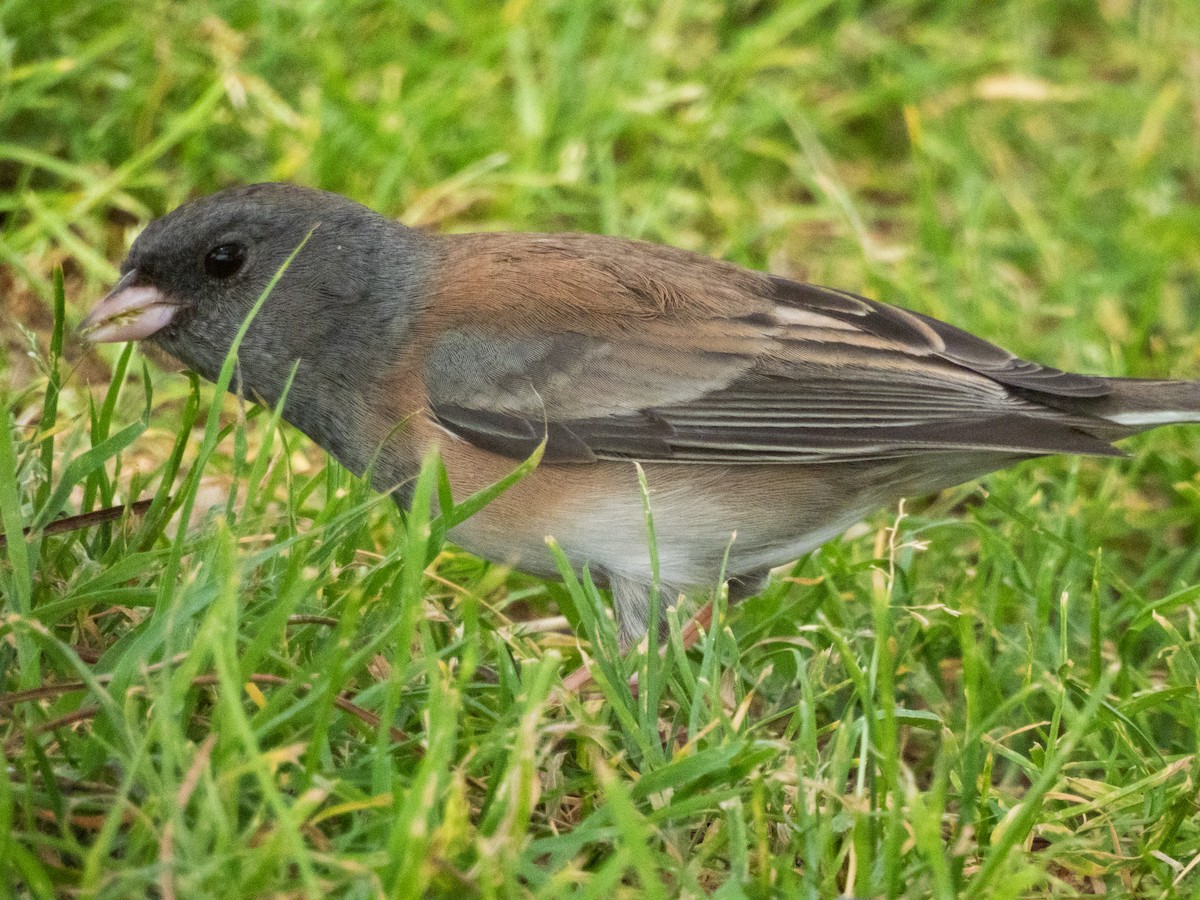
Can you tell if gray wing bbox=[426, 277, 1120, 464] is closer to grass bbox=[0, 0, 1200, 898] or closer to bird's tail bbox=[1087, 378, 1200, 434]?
bird's tail bbox=[1087, 378, 1200, 434]

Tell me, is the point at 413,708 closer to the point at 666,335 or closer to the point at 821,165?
the point at 666,335

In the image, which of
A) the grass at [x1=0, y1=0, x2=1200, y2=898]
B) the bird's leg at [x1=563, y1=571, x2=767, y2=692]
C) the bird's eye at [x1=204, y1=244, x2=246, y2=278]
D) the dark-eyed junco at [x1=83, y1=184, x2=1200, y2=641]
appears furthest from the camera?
the bird's eye at [x1=204, y1=244, x2=246, y2=278]

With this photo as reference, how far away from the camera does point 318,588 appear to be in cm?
263

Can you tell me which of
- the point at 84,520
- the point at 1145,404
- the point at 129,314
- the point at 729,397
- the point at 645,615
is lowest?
the point at 645,615

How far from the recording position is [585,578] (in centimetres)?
269

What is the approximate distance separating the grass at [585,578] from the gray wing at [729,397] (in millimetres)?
267

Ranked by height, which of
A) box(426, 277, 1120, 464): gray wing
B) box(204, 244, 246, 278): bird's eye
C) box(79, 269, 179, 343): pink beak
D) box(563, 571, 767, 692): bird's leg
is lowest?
box(563, 571, 767, 692): bird's leg

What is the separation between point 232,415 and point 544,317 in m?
1.11

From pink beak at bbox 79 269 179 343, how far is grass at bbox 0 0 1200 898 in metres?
0.20

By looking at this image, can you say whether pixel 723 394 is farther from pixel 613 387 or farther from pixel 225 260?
pixel 225 260

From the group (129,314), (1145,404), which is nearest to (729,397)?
(1145,404)

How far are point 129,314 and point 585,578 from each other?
1.14 metres

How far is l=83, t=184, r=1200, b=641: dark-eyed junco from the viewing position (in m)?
3.00

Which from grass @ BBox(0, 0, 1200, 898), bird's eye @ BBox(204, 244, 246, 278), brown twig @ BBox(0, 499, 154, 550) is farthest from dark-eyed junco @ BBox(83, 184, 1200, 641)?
brown twig @ BBox(0, 499, 154, 550)
